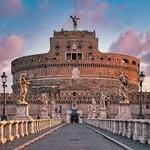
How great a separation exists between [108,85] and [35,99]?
31.3 m

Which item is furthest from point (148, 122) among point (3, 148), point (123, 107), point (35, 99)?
point (35, 99)

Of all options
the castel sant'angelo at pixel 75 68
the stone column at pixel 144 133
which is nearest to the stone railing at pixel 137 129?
the stone column at pixel 144 133

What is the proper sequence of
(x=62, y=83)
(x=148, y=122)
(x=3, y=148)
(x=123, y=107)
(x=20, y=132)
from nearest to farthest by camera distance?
(x=3, y=148), (x=148, y=122), (x=20, y=132), (x=123, y=107), (x=62, y=83)

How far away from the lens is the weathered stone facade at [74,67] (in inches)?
6722

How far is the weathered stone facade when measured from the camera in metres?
171

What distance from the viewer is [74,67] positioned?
17625 cm

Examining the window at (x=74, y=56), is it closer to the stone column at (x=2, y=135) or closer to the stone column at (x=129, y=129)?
the stone column at (x=129, y=129)

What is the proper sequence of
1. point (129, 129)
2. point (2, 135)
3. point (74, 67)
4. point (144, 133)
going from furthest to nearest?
point (74, 67)
point (129, 129)
point (144, 133)
point (2, 135)

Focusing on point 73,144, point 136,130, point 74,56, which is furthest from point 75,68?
point 73,144

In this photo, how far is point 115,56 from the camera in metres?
187

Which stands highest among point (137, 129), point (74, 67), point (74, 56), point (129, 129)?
point (74, 56)

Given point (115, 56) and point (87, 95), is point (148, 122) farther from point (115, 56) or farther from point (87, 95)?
point (115, 56)

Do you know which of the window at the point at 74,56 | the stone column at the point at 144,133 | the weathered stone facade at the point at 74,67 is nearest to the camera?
the stone column at the point at 144,133

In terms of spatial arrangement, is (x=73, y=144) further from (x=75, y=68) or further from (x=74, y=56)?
(x=74, y=56)
